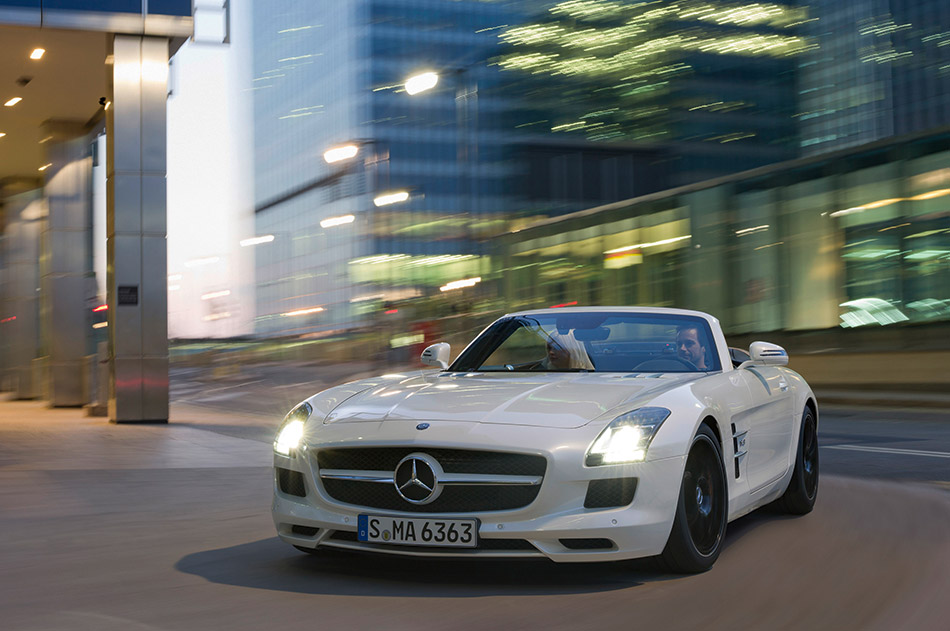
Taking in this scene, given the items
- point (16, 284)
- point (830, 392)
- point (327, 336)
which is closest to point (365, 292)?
point (327, 336)

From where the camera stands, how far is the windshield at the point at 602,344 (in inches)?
240

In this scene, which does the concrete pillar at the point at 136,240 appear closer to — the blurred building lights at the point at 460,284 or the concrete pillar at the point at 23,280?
the concrete pillar at the point at 23,280

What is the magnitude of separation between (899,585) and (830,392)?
19616 mm

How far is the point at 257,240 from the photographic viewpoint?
134m

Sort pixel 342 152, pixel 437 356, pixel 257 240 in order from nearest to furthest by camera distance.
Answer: pixel 437 356 < pixel 342 152 < pixel 257 240

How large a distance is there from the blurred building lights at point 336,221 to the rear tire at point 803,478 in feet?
297

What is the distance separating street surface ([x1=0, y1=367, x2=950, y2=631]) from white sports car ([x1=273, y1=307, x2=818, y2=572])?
206 mm

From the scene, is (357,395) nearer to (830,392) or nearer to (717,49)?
(830,392)

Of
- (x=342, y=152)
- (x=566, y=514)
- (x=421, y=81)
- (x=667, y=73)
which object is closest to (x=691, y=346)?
(x=566, y=514)

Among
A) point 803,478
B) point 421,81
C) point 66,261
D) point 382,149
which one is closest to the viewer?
point 803,478

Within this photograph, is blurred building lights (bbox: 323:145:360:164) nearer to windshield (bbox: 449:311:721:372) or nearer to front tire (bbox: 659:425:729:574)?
windshield (bbox: 449:311:721:372)

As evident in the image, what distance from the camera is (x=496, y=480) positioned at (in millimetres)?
4645

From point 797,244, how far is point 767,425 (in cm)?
2120

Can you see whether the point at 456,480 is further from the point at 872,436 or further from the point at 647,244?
the point at 647,244
